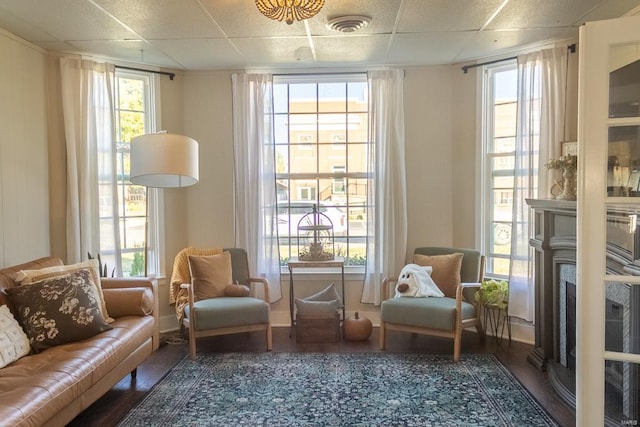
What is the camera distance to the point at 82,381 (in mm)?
2180

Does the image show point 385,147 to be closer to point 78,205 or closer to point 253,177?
point 253,177

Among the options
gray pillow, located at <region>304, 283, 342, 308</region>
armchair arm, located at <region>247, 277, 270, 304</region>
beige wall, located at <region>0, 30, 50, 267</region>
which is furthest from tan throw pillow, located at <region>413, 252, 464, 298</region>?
beige wall, located at <region>0, 30, 50, 267</region>

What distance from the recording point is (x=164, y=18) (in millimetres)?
2943

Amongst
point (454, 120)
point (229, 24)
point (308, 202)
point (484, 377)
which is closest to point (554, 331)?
point (484, 377)

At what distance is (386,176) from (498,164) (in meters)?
1.05

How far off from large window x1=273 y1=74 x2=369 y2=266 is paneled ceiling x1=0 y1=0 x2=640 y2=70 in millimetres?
363

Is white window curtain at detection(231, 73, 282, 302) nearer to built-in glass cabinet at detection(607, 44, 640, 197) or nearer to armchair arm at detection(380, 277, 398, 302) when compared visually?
armchair arm at detection(380, 277, 398, 302)

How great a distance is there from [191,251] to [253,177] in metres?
0.93

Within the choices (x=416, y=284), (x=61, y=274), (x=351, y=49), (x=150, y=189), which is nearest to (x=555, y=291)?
(x=416, y=284)

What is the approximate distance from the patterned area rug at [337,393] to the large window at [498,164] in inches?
43.1

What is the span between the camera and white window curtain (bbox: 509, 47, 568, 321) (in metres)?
3.48

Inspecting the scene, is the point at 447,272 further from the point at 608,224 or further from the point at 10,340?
the point at 10,340

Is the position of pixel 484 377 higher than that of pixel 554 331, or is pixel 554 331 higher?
pixel 554 331

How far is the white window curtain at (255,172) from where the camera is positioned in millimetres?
Answer: 4164
